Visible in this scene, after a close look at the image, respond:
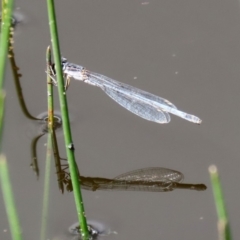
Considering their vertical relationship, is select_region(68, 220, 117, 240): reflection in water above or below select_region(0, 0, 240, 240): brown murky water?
below

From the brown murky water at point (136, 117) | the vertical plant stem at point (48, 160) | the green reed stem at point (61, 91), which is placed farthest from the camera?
the brown murky water at point (136, 117)

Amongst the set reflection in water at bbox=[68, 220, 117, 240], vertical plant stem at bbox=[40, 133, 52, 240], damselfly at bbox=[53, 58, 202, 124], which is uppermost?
damselfly at bbox=[53, 58, 202, 124]

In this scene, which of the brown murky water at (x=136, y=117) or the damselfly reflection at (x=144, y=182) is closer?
the brown murky water at (x=136, y=117)

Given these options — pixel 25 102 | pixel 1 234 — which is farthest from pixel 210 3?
pixel 1 234

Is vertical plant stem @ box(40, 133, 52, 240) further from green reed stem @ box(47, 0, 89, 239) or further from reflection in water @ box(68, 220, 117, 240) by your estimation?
green reed stem @ box(47, 0, 89, 239)

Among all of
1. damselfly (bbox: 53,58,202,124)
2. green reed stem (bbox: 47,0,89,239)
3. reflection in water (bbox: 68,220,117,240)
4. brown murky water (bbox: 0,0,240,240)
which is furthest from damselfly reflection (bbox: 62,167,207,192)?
green reed stem (bbox: 47,0,89,239)

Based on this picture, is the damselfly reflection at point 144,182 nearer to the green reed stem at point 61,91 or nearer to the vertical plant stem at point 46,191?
the vertical plant stem at point 46,191

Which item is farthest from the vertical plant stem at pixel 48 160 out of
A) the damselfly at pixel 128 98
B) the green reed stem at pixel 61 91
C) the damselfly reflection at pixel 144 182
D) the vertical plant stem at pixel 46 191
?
the green reed stem at pixel 61 91
